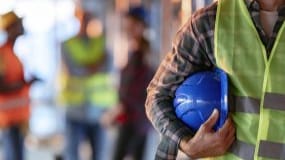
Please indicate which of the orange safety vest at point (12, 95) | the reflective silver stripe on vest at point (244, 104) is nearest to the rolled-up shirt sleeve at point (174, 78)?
the reflective silver stripe on vest at point (244, 104)

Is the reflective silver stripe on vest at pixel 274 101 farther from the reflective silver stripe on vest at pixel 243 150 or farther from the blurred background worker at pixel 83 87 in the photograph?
the blurred background worker at pixel 83 87

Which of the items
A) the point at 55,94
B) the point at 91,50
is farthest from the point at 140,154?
the point at 55,94

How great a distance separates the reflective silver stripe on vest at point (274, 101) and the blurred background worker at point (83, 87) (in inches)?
99.7

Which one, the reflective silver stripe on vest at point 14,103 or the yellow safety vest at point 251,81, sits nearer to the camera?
the yellow safety vest at point 251,81

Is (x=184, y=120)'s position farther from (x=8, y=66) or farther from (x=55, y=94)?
(x=55, y=94)

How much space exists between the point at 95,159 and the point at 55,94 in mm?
1263

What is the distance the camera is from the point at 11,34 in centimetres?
369

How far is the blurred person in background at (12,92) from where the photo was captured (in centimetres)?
364

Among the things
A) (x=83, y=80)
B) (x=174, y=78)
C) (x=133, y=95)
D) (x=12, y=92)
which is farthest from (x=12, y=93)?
(x=174, y=78)

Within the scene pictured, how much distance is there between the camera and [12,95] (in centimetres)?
366

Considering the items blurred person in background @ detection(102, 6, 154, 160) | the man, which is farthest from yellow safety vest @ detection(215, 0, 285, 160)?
blurred person in background @ detection(102, 6, 154, 160)

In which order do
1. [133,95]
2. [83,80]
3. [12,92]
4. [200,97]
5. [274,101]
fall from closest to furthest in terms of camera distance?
[274,101], [200,97], [133,95], [12,92], [83,80]

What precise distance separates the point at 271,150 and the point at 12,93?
99.3 inches

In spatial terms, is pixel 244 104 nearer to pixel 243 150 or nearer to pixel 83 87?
pixel 243 150
